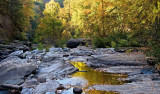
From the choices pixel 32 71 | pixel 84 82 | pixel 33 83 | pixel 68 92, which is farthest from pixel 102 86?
pixel 32 71

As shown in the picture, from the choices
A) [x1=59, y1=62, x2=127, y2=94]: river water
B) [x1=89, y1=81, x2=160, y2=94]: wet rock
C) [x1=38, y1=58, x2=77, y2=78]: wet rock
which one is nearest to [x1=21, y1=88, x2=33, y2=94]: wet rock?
[x1=59, y1=62, x2=127, y2=94]: river water

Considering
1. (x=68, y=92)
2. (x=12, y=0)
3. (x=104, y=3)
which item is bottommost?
(x=68, y=92)

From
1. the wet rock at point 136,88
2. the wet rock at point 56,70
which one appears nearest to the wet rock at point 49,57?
the wet rock at point 56,70

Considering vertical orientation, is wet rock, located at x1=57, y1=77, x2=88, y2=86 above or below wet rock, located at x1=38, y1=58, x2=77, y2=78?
below

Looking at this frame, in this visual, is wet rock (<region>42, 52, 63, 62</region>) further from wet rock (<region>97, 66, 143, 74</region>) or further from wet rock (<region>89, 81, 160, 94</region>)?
wet rock (<region>89, 81, 160, 94</region>)

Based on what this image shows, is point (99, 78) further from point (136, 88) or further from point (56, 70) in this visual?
point (56, 70)

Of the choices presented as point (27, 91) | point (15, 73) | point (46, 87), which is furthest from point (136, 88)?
point (15, 73)

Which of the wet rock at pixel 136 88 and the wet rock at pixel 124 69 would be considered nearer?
the wet rock at pixel 136 88

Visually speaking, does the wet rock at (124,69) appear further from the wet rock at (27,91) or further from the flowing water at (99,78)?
the wet rock at (27,91)

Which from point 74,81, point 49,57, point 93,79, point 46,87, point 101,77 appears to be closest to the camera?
point 46,87

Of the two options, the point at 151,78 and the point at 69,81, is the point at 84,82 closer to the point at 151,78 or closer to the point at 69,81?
the point at 69,81

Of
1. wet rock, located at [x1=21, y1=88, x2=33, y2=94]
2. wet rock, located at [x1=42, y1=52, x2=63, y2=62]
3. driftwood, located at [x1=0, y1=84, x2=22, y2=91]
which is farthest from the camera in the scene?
wet rock, located at [x1=42, y1=52, x2=63, y2=62]

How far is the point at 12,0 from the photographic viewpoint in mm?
14711

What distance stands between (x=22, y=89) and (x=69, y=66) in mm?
1956
